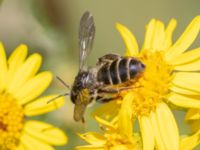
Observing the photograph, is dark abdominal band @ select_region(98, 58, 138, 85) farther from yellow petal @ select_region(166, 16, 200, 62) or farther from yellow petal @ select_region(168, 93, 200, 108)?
yellow petal @ select_region(166, 16, 200, 62)

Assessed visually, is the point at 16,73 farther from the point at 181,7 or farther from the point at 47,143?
the point at 181,7

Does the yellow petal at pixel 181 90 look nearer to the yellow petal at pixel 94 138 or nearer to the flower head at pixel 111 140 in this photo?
the flower head at pixel 111 140

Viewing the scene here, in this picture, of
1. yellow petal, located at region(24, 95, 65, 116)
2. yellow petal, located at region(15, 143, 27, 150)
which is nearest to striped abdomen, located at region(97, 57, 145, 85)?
yellow petal, located at region(24, 95, 65, 116)

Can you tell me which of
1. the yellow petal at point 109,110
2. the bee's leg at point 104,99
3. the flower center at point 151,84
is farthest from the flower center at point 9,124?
the flower center at point 151,84

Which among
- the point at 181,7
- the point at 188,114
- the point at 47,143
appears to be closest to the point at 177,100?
the point at 188,114

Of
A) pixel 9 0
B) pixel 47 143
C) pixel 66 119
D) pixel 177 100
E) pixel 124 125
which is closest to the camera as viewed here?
pixel 124 125

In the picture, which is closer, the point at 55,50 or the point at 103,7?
the point at 55,50
